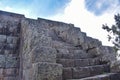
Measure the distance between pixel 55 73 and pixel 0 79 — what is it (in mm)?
1684

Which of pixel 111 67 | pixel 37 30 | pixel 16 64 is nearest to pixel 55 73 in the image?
pixel 37 30

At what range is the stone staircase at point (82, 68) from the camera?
3.55 m

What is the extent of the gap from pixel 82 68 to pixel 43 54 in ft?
3.77

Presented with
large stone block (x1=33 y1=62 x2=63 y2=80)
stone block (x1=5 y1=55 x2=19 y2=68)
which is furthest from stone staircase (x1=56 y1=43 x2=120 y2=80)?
stone block (x1=5 y1=55 x2=19 y2=68)

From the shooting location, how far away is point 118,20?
21.7 ft

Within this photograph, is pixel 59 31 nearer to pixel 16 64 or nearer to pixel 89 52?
pixel 89 52

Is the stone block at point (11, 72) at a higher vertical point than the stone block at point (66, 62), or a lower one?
lower

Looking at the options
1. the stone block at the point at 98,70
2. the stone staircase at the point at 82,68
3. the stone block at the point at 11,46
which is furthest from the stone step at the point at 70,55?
the stone block at the point at 11,46

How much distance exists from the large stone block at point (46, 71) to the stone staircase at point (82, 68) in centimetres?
46

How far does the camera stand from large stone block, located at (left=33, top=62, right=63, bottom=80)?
2.85 metres

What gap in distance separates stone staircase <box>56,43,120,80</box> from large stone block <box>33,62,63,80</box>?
46cm

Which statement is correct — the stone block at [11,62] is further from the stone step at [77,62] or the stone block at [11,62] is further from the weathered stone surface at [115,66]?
the weathered stone surface at [115,66]

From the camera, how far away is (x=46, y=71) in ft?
9.64

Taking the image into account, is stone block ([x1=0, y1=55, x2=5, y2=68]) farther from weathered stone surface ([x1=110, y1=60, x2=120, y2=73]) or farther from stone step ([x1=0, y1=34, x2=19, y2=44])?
weathered stone surface ([x1=110, y1=60, x2=120, y2=73])
